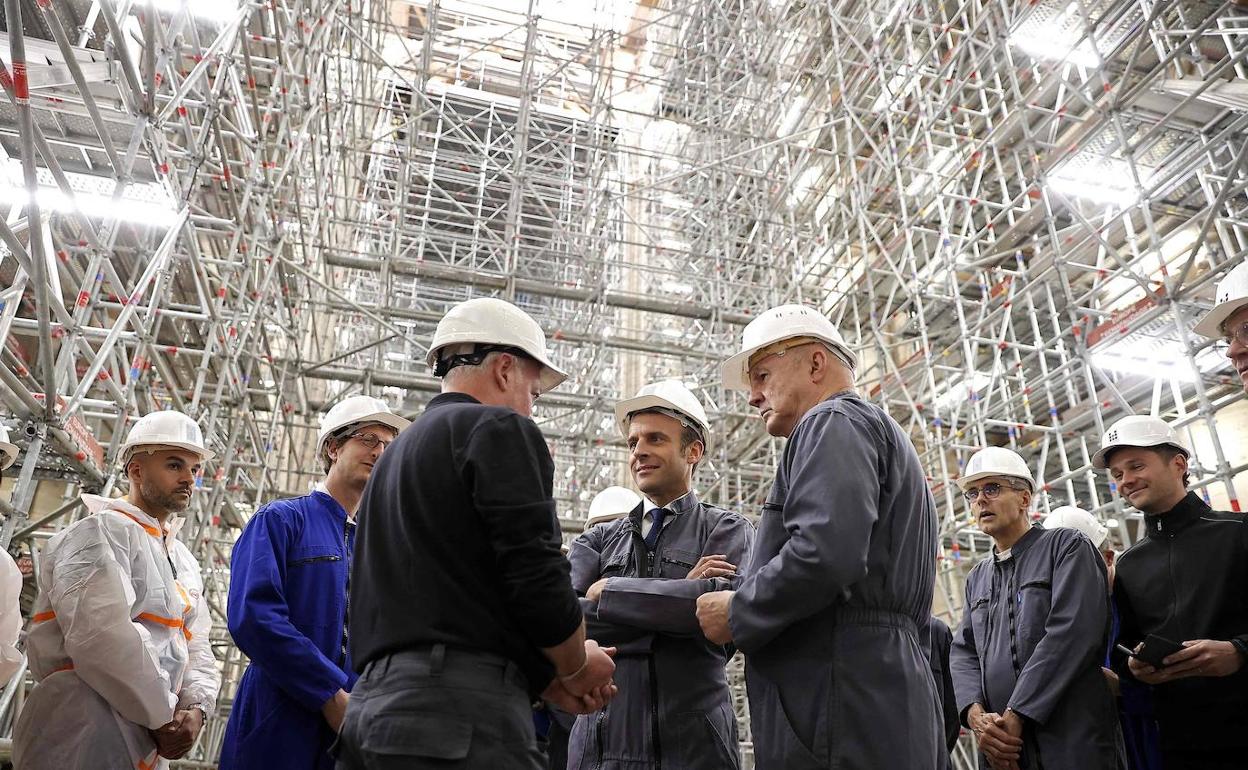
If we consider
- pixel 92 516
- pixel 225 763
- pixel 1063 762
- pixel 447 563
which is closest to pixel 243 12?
pixel 92 516

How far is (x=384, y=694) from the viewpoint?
6.13 ft

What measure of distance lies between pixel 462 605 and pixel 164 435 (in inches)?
86.6

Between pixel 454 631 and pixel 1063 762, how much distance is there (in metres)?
2.53

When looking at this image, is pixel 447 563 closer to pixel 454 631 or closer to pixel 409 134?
pixel 454 631

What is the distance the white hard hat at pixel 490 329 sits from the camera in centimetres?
232

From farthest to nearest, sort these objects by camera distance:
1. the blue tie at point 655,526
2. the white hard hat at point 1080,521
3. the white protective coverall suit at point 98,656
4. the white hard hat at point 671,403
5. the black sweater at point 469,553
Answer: the white hard hat at point 1080,521, the white hard hat at point 671,403, the blue tie at point 655,526, the white protective coverall suit at point 98,656, the black sweater at point 469,553

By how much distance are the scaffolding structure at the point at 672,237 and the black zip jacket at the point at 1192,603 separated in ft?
10.4

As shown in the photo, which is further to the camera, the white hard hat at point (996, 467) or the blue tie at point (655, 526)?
the white hard hat at point (996, 467)

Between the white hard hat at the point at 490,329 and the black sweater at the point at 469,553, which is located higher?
the white hard hat at the point at 490,329

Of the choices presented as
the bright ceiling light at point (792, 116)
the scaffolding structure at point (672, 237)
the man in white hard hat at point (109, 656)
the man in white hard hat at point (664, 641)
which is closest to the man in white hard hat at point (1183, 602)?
the man in white hard hat at point (664, 641)

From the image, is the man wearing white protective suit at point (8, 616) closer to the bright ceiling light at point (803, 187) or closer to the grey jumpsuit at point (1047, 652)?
the grey jumpsuit at point (1047, 652)

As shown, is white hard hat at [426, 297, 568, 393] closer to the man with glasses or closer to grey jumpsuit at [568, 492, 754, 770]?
grey jumpsuit at [568, 492, 754, 770]

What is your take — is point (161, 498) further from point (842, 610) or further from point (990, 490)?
point (990, 490)

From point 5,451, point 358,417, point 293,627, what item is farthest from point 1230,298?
point 5,451
